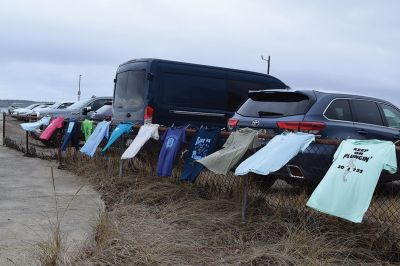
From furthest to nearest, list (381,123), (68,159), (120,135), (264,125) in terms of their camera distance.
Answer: (68,159)
(120,135)
(381,123)
(264,125)

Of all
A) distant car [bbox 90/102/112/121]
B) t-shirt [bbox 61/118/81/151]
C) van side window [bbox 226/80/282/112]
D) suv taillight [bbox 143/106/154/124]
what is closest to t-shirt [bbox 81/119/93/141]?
t-shirt [bbox 61/118/81/151]

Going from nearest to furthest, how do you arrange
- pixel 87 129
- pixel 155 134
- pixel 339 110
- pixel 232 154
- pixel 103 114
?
pixel 232 154
pixel 339 110
pixel 155 134
pixel 87 129
pixel 103 114

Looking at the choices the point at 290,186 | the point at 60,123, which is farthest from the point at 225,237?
the point at 60,123

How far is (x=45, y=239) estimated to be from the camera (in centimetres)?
486

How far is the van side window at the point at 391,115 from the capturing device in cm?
780

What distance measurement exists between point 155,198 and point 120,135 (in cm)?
190

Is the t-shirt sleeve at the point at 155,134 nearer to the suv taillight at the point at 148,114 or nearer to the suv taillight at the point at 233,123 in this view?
the suv taillight at the point at 233,123

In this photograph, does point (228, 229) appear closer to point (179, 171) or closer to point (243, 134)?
point (243, 134)

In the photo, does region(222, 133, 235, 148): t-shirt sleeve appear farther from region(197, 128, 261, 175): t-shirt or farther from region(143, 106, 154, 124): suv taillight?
region(143, 106, 154, 124): suv taillight

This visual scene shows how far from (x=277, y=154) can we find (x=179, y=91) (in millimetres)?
4885

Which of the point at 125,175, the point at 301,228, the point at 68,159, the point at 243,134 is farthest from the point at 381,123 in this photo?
the point at 68,159

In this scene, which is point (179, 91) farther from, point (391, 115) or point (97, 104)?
point (97, 104)

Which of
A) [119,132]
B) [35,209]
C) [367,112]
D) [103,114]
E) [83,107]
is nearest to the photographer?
[35,209]

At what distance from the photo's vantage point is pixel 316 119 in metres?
6.64
